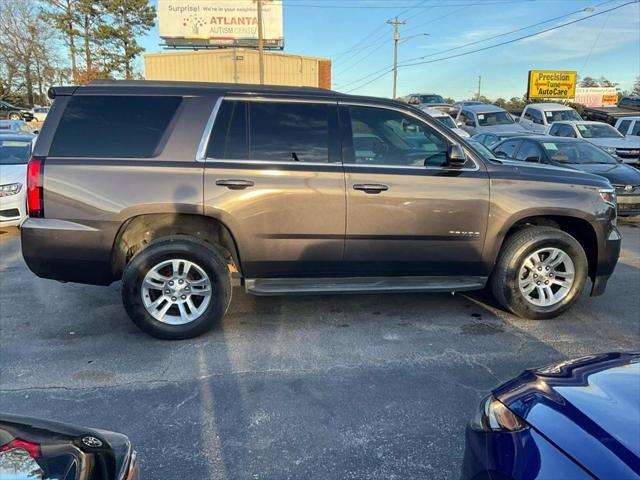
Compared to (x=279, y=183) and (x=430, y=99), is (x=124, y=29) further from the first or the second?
(x=279, y=183)

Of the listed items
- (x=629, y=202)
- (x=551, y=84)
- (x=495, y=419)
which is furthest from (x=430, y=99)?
(x=495, y=419)

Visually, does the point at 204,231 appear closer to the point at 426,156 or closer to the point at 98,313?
the point at 98,313

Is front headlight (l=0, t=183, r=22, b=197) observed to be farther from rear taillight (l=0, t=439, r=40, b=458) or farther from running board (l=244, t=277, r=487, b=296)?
rear taillight (l=0, t=439, r=40, b=458)

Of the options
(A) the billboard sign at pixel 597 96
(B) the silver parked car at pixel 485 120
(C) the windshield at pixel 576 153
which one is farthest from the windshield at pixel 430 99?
(C) the windshield at pixel 576 153

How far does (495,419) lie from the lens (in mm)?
1931

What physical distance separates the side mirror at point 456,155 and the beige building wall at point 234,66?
3713 centimetres

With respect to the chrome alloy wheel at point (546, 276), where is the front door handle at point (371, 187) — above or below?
above

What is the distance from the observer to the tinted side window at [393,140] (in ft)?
14.1

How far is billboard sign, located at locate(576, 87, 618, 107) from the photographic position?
36.8 m

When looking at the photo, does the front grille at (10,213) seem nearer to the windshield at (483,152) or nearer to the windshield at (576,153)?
the windshield at (483,152)

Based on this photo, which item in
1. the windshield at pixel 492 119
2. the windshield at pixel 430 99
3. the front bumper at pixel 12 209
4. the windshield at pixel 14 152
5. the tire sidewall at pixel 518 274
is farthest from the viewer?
the windshield at pixel 430 99

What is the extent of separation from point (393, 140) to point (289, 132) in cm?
95

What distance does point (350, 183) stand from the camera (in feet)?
13.6

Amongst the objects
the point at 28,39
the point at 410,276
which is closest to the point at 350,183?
the point at 410,276
